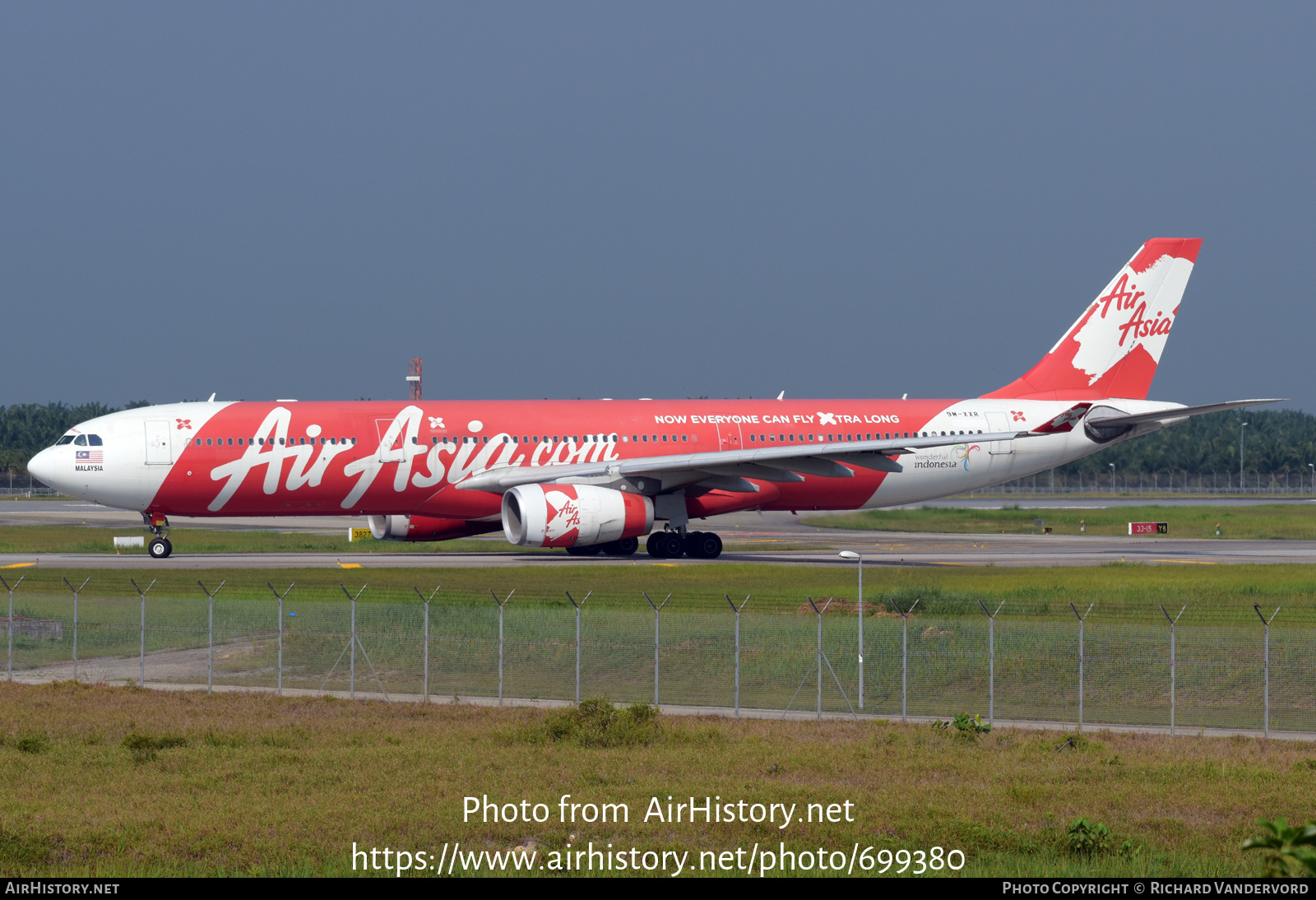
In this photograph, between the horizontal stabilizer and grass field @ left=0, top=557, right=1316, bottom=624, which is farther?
the horizontal stabilizer

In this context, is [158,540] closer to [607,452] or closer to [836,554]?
[607,452]

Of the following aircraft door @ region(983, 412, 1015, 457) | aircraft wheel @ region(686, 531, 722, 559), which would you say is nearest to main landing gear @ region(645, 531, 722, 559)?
aircraft wheel @ region(686, 531, 722, 559)

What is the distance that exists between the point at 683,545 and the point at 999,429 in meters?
11.3

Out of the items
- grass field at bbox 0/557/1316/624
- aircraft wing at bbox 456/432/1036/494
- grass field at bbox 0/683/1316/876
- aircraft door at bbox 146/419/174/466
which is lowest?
grass field at bbox 0/683/1316/876

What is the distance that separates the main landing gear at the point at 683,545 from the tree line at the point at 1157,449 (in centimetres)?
9483

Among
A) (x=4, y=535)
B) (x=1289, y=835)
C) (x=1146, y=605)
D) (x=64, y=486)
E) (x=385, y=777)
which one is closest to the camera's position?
(x=1289, y=835)

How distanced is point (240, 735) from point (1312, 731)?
A: 45.8ft

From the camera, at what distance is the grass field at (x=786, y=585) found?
2808 cm

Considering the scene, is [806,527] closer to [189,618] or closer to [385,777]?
[189,618]

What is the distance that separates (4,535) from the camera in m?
53.8

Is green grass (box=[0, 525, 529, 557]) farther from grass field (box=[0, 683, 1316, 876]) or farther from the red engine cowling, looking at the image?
grass field (box=[0, 683, 1316, 876])

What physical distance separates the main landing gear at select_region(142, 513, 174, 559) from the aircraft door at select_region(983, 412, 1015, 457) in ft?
84.7

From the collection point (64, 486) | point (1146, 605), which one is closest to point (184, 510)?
point (64, 486)

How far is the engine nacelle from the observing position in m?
37.2
